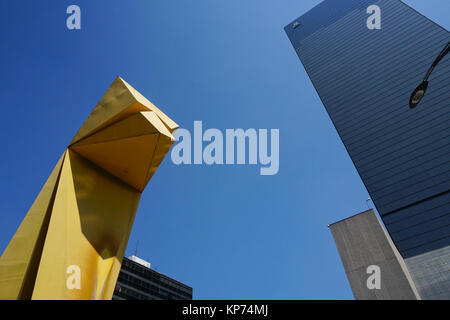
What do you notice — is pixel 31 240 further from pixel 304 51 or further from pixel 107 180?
pixel 304 51

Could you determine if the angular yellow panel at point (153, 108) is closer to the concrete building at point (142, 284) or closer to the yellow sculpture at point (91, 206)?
the yellow sculpture at point (91, 206)

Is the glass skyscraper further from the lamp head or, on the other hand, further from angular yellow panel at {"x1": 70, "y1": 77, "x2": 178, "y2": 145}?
angular yellow panel at {"x1": 70, "y1": 77, "x2": 178, "y2": 145}

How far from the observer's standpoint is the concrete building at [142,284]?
183 ft

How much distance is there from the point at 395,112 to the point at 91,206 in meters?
90.4

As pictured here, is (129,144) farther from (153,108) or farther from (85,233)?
(85,233)

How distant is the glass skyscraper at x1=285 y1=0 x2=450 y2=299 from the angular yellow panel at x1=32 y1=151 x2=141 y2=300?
2017 inches

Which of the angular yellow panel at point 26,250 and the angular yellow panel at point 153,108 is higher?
the angular yellow panel at point 153,108

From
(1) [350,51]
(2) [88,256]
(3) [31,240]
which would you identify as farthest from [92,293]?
(1) [350,51]

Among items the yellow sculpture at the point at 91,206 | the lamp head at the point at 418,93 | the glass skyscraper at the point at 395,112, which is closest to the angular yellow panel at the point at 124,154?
the yellow sculpture at the point at 91,206

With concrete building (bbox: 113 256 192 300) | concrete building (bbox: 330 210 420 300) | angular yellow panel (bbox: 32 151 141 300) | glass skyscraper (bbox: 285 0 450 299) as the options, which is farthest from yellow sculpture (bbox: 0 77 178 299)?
glass skyscraper (bbox: 285 0 450 299)

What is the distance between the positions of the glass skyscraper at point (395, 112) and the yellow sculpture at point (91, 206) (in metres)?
51.1

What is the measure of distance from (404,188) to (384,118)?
21.8 m

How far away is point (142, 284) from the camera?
60.1m

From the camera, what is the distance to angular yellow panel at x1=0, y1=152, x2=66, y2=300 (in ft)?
29.3
